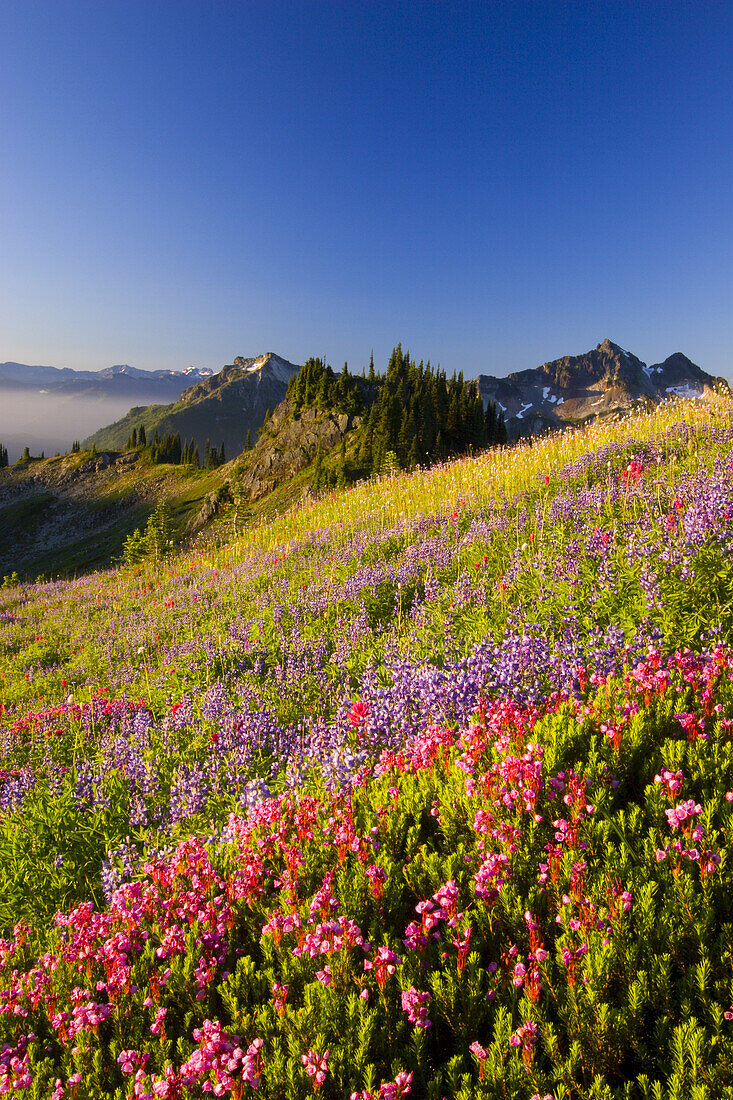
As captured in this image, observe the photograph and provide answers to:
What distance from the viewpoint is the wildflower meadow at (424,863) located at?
2.22 metres

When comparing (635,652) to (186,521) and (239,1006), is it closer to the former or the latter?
(239,1006)

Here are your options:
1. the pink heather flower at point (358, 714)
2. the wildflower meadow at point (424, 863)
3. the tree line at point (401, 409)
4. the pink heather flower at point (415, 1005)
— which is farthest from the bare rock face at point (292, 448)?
the pink heather flower at point (415, 1005)

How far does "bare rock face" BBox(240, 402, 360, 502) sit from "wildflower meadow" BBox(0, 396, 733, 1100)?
7259 centimetres

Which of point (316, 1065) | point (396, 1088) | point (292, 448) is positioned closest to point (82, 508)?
point (292, 448)

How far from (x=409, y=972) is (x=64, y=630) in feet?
54.6

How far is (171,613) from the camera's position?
44.1 ft

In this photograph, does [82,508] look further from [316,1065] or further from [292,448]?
[316,1065]

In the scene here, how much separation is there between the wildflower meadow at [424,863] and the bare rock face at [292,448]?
238 ft

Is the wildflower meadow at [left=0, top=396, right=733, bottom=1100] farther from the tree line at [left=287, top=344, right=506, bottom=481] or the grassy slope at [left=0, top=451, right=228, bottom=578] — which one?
the grassy slope at [left=0, top=451, right=228, bottom=578]

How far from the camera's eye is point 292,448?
280 feet

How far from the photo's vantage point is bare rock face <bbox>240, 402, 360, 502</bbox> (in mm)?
79688

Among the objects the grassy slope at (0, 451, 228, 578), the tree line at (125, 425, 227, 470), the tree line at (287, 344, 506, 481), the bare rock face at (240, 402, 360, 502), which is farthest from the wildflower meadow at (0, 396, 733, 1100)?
the tree line at (125, 425, 227, 470)

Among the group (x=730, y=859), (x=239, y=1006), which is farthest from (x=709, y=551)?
(x=239, y=1006)

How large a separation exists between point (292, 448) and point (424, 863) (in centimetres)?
8531
